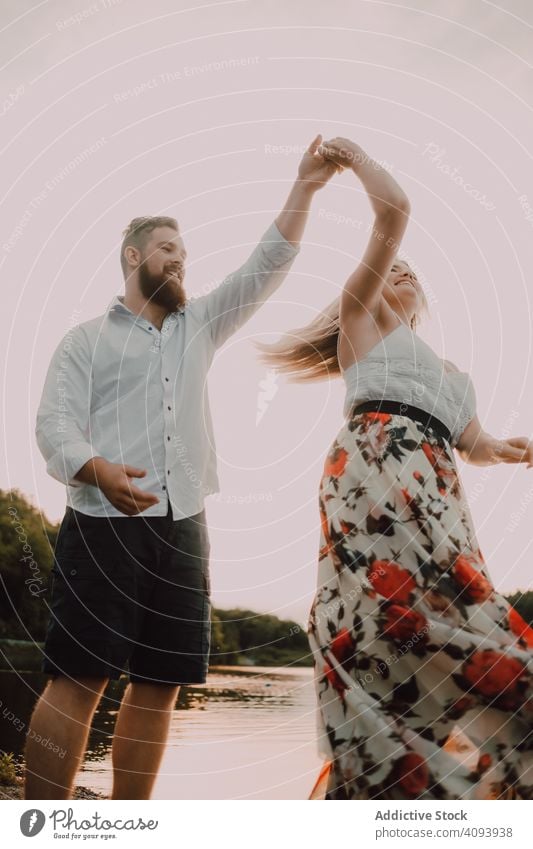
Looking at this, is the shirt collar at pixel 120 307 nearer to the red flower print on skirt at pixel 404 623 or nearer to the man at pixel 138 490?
the man at pixel 138 490

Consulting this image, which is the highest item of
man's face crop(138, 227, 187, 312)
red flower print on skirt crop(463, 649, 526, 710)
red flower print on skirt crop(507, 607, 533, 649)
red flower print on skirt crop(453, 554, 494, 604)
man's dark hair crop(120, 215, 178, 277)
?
man's dark hair crop(120, 215, 178, 277)

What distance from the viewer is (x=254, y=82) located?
246cm

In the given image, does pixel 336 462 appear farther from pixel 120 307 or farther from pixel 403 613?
pixel 120 307

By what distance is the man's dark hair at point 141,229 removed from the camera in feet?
6.88

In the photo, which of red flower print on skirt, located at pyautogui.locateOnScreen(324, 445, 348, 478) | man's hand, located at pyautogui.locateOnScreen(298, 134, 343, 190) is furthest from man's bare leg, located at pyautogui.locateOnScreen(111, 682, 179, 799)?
man's hand, located at pyautogui.locateOnScreen(298, 134, 343, 190)

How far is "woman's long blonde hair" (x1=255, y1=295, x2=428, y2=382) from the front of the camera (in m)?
2.19

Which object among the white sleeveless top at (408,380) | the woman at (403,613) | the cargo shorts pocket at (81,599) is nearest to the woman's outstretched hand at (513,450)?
the white sleeveless top at (408,380)

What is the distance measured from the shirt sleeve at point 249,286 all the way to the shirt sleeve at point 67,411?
36 cm

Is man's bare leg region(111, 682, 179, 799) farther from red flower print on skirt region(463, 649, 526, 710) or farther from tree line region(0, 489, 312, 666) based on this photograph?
tree line region(0, 489, 312, 666)

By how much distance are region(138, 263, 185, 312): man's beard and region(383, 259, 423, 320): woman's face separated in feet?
1.78

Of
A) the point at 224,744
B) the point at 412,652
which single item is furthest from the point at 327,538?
the point at 224,744

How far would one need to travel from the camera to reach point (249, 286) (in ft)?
6.64

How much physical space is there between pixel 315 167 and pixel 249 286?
35 centimetres
